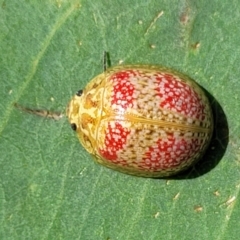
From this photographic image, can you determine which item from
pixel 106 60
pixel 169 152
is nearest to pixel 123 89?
pixel 106 60

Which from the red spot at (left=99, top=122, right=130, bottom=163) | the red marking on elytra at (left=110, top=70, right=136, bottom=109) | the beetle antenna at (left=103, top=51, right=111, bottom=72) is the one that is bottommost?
the red spot at (left=99, top=122, right=130, bottom=163)

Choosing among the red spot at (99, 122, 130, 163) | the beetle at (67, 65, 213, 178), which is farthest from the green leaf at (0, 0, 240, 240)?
the red spot at (99, 122, 130, 163)

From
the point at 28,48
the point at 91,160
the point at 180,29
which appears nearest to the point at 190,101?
the point at 180,29

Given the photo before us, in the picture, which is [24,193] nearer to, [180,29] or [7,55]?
[7,55]

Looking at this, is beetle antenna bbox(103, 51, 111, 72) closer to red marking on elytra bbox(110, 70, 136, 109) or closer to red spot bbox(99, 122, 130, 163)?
red marking on elytra bbox(110, 70, 136, 109)

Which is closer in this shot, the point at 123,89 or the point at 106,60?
the point at 123,89

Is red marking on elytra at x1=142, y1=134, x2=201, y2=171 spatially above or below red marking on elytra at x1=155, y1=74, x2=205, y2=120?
below

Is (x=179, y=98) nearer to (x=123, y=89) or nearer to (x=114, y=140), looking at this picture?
(x=123, y=89)
